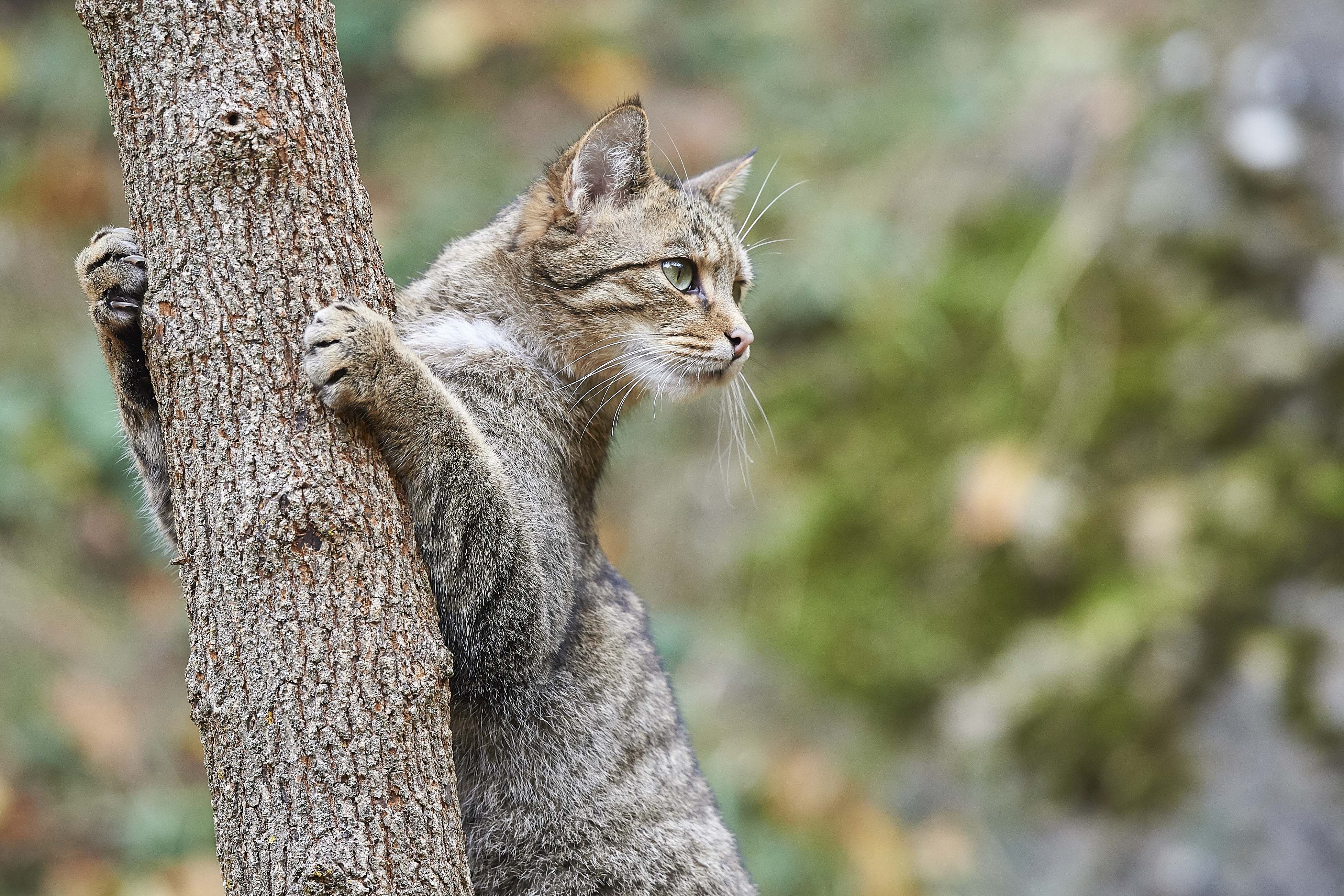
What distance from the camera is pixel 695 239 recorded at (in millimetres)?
3445

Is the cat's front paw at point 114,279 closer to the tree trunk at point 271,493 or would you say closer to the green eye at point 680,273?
the tree trunk at point 271,493

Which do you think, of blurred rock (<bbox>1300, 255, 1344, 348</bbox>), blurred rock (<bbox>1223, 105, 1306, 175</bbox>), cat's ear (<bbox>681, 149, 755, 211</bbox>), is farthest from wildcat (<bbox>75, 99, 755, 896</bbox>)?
blurred rock (<bbox>1223, 105, 1306, 175</bbox>)

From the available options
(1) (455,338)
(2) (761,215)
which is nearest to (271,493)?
(1) (455,338)

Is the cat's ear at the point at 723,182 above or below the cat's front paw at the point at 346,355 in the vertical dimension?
above

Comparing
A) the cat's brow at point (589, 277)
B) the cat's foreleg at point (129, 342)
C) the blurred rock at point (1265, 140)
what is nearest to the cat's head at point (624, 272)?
the cat's brow at point (589, 277)

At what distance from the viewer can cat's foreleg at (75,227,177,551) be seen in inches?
96.0

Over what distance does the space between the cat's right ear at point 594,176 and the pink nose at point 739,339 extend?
493 millimetres

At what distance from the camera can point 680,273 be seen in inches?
134

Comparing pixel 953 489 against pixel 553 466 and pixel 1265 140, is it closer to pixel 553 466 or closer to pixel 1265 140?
pixel 1265 140

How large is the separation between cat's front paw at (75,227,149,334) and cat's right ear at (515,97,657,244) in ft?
3.66

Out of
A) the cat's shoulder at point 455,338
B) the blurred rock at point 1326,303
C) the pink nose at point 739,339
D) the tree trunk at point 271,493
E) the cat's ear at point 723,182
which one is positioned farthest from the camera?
the blurred rock at point 1326,303

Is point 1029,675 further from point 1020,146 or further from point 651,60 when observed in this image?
point 651,60

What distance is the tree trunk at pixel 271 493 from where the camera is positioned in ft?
6.85

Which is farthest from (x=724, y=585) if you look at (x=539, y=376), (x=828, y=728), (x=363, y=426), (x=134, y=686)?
(x=363, y=426)
